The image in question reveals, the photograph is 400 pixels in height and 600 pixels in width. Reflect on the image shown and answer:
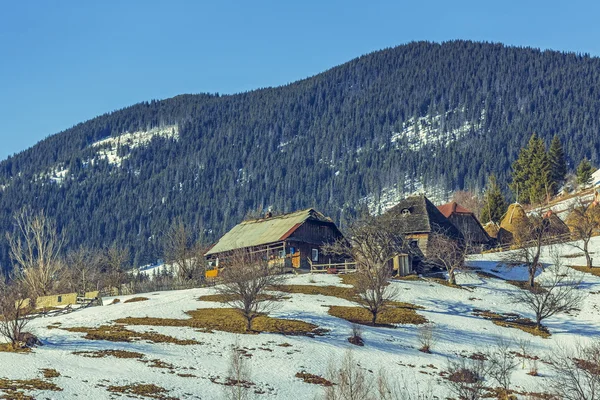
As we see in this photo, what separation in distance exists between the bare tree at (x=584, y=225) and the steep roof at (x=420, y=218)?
13.2m

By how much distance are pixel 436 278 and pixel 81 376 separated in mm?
47785

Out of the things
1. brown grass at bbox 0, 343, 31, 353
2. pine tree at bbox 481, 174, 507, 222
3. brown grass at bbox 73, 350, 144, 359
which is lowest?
brown grass at bbox 73, 350, 144, 359

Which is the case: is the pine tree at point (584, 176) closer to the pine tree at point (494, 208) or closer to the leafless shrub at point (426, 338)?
the pine tree at point (494, 208)

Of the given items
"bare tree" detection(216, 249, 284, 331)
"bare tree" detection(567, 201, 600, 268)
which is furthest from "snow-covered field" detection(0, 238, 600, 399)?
"bare tree" detection(567, 201, 600, 268)

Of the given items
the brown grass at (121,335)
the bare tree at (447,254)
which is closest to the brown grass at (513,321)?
the bare tree at (447,254)

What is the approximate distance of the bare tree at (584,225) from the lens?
91.2 m

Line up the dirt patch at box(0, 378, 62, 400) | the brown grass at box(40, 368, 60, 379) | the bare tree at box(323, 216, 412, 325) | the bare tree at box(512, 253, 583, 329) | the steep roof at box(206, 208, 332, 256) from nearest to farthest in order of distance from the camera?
the dirt patch at box(0, 378, 62, 400) → the brown grass at box(40, 368, 60, 379) → the bare tree at box(323, 216, 412, 325) → the bare tree at box(512, 253, 583, 329) → the steep roof at box(206, 208, 332, 256)

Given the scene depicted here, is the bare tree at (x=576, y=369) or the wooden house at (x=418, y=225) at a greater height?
the wooden house at (x=418, y=225)

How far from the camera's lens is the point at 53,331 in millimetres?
59000

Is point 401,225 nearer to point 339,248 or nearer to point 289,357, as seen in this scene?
point 339,248

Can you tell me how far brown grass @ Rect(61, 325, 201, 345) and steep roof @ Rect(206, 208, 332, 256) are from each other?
37.8 m

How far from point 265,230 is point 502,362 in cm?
4777

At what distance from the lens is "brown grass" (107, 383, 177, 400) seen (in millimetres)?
44531

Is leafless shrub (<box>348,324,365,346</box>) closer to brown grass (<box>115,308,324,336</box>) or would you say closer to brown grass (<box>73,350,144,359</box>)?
brown grass (<box>115,308,324,336</box>)
